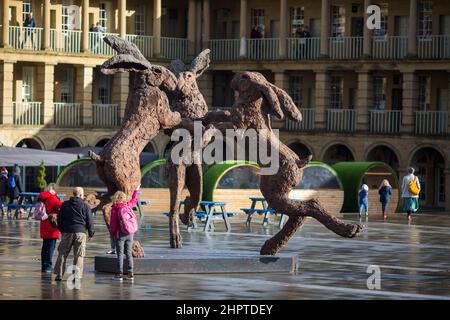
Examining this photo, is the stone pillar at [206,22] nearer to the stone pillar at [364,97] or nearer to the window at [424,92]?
the stone pillar at [364,97]

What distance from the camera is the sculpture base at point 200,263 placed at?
27.5 metres

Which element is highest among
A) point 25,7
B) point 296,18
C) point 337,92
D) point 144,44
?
point 25,7

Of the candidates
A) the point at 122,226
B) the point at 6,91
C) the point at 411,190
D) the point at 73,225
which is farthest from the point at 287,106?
the point at 6,91

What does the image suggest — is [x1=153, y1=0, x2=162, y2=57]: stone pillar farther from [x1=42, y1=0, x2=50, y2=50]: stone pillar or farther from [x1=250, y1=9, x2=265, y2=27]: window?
[x1=42, y1=0, x2=50, y2=50]: stone pillar

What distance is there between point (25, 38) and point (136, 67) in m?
38.3

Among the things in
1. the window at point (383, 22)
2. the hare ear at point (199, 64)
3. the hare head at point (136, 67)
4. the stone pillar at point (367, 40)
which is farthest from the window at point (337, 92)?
the hare head at point (136, 67)

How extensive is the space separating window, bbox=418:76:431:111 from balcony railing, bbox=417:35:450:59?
7.47ft

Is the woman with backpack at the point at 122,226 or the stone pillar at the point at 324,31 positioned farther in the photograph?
the stone pillar at the point at 324,31

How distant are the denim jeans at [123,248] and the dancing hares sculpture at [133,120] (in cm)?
112

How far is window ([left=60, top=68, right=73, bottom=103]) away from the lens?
69.1 m

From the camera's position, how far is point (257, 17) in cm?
7262

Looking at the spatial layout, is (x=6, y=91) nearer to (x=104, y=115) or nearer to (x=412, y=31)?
(x=104, y=115)

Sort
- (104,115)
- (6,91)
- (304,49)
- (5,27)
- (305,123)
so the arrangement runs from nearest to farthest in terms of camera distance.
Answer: (5,27)
(6,91)
(104,115)
(305,123)
(304,49)
